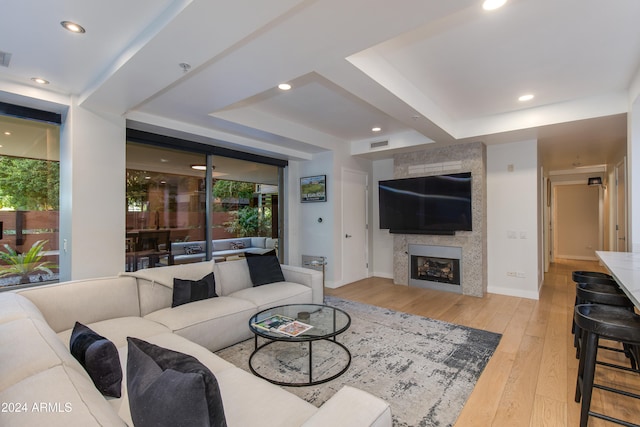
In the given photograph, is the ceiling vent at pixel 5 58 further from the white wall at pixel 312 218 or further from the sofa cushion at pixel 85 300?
the white wall at pixel 312 218

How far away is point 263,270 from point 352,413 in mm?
2758

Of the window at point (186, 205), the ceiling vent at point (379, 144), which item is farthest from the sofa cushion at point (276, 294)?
the ceiling vent at point (379, 144)

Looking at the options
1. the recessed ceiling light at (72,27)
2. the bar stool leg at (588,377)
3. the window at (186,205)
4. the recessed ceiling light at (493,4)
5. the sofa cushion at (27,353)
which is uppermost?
the recessed ceiling light at (493,4)

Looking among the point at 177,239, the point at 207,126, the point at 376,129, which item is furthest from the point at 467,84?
the point at 177,239

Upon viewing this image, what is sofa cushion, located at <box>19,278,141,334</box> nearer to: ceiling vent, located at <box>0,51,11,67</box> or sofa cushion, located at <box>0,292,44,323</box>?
sofa cushion, located at <box>0,292,44,323</box>

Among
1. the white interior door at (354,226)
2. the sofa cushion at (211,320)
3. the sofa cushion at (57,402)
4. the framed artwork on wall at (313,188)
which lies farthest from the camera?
the white interior door at (354,226)

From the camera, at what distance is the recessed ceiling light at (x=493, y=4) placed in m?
1.84

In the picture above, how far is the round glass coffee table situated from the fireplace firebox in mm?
2845

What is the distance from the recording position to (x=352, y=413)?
1.15 metres

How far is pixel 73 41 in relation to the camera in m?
2.11

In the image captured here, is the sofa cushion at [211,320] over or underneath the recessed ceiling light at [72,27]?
underneath

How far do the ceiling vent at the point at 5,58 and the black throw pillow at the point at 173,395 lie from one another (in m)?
2.73

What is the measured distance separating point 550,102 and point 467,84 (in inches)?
54.2

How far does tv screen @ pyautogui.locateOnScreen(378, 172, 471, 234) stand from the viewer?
187 inches
